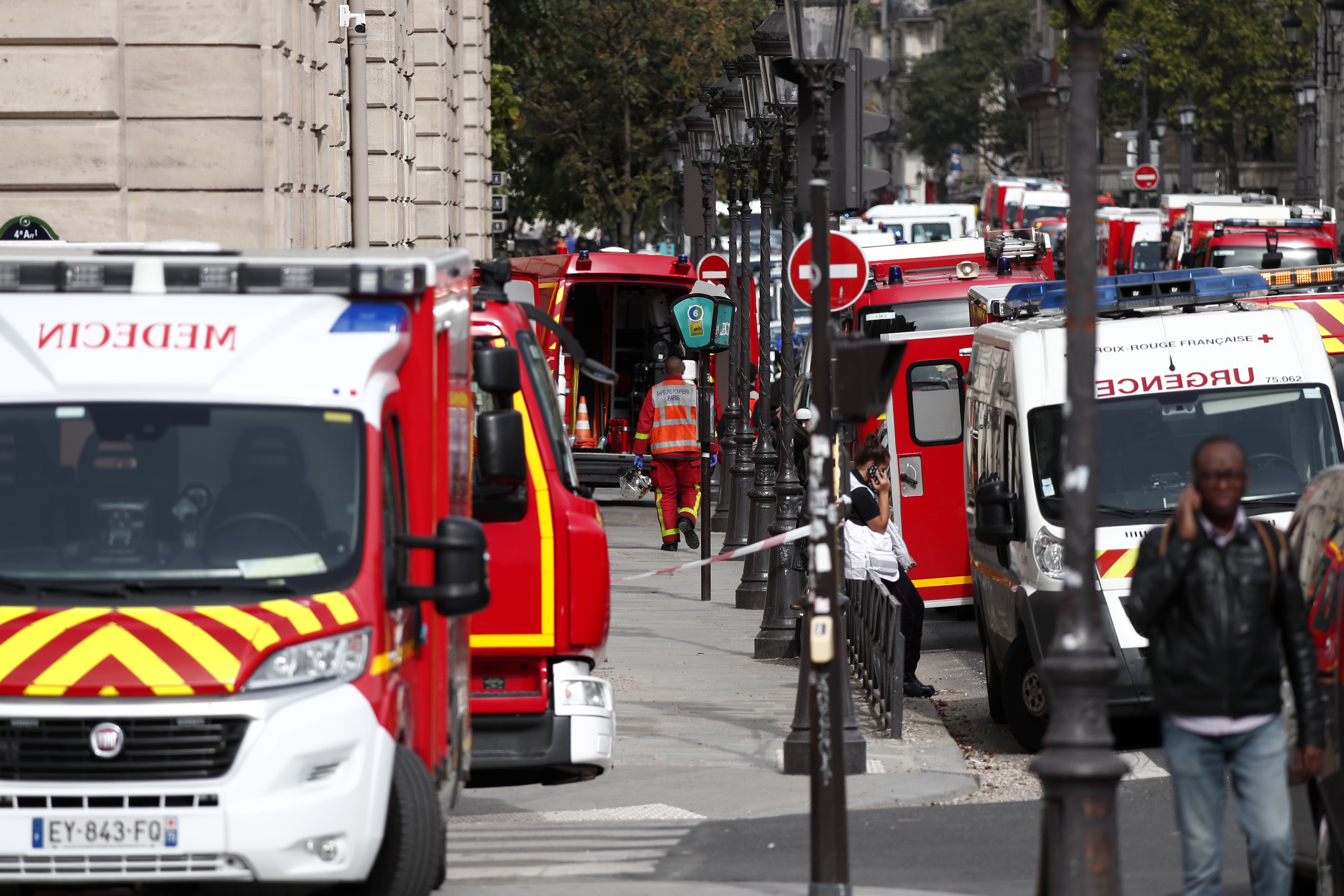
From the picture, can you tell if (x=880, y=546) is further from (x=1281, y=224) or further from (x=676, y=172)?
(x=1281, y=224)

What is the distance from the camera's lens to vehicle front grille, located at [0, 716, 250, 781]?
6629mm

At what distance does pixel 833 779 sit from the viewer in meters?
7.94

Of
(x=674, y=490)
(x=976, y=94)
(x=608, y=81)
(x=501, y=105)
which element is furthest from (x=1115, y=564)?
(x=976, y=94)

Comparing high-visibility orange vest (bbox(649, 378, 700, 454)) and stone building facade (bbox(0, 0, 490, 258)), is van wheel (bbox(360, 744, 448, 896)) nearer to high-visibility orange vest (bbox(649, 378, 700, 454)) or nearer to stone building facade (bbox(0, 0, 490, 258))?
stone building facade (bbox(0, 0, 490, 258))

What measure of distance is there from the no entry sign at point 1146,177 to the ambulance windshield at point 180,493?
2176 inches

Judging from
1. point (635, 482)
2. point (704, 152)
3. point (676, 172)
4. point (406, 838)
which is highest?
point (676, 172)

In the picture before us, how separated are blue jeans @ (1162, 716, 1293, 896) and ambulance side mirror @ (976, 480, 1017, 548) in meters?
5.01

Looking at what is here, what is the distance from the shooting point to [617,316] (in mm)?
30641

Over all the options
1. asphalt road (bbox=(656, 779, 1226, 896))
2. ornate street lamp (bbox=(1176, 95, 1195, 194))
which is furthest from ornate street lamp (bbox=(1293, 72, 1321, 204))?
asphalt road (bbox=(656, 779, 1226, 896))

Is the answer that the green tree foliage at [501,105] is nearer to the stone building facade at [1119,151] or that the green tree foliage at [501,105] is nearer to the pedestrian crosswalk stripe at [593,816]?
the stone building facade at [1119,151]

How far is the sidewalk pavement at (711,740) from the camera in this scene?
10914 mm

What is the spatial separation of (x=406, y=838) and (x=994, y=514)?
19.1 feet

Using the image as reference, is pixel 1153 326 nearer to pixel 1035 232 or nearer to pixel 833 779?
pixel 833 779

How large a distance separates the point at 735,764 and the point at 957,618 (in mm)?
7188
